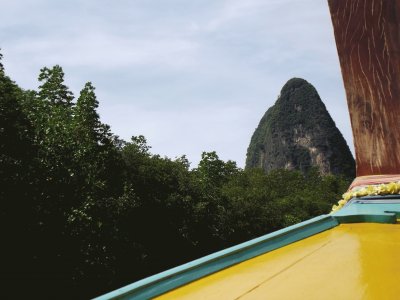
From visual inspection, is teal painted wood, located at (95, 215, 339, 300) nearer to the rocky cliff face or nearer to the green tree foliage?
the green tree foliage

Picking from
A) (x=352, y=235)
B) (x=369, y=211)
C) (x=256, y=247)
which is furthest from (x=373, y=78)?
(x=256, y=247)

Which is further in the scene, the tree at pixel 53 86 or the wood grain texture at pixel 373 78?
the tree at pixel 53 86

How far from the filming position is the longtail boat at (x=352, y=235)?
976mm

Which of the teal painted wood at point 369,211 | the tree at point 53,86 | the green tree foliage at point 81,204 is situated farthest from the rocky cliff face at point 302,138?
the teal painted wood at point 369,211

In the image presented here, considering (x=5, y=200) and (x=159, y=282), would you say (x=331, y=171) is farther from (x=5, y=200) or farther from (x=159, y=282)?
(x=159, y=282)

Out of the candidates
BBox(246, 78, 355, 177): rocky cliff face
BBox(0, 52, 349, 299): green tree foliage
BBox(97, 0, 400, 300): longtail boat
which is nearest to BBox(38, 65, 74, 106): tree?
BBox(0, 52, 349, 299): green tree foliage

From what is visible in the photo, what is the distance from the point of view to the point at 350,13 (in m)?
1.71

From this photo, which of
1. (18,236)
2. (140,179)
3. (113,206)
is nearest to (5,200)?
(18,236)

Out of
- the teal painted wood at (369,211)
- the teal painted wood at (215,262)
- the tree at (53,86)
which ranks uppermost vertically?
the tree at (53,86)

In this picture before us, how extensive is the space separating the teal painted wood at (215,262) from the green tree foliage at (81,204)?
8.86m

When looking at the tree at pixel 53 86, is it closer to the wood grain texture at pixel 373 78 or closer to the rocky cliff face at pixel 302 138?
the wood grain texture at pixel 373 78

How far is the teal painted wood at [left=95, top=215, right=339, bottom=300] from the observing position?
1.03 metres

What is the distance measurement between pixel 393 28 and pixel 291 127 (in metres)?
69.6

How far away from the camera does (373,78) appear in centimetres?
165
